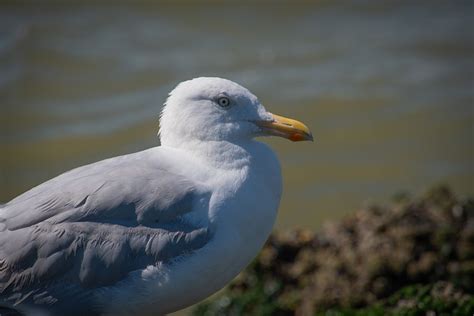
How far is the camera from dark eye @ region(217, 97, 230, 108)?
15.4 feet

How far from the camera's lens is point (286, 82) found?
43.9ft

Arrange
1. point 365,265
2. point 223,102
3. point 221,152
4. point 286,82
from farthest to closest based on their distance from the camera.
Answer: point 286,82 → point 365,265 → point 223,102 → point 221,152

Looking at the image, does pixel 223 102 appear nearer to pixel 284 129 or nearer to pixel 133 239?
pixel 284 129

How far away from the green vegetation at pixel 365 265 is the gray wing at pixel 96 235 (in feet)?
4.83

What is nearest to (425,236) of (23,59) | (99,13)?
(23,59)

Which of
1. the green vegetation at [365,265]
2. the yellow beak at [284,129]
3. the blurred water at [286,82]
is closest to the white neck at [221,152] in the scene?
the yellow beak at [284,129]

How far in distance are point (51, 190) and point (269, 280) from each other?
2.24 meters

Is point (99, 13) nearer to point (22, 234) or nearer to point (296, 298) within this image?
point (296, 298)

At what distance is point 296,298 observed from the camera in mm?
6051

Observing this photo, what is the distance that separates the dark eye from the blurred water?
4379 millimetres

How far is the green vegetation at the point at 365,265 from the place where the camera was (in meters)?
5.78

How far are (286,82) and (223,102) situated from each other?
8755 millimetres

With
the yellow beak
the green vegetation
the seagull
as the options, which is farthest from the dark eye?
the green vegetation

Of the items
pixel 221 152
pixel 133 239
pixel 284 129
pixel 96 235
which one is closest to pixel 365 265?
pixel 284 129
